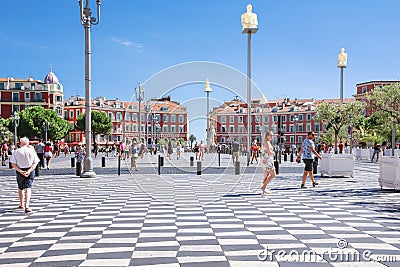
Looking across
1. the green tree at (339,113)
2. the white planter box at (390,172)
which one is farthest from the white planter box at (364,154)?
the white planter box at (390,172)

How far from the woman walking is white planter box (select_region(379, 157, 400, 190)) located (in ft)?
11.7

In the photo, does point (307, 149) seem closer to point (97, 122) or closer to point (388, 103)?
point (388, 103)

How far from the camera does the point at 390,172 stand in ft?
43.1

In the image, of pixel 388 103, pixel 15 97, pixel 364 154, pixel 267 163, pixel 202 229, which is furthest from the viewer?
pixel 15 97

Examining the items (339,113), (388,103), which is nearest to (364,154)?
(339,113)

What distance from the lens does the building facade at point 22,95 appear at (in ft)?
290

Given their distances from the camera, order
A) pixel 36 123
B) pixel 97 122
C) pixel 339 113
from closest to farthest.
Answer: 1. pixel 339 113
2. pixel 36 123
3. pixel 97 122

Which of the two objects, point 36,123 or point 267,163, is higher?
point 36,123

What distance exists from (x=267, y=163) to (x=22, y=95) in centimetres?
8559

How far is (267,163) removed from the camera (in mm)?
12266

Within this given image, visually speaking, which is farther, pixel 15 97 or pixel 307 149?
pixel 15 97

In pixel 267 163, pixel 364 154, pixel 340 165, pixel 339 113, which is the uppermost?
pixel 339 113

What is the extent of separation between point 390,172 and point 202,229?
8075 millimetres

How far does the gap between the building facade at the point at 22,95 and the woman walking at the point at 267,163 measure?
83638 mm
